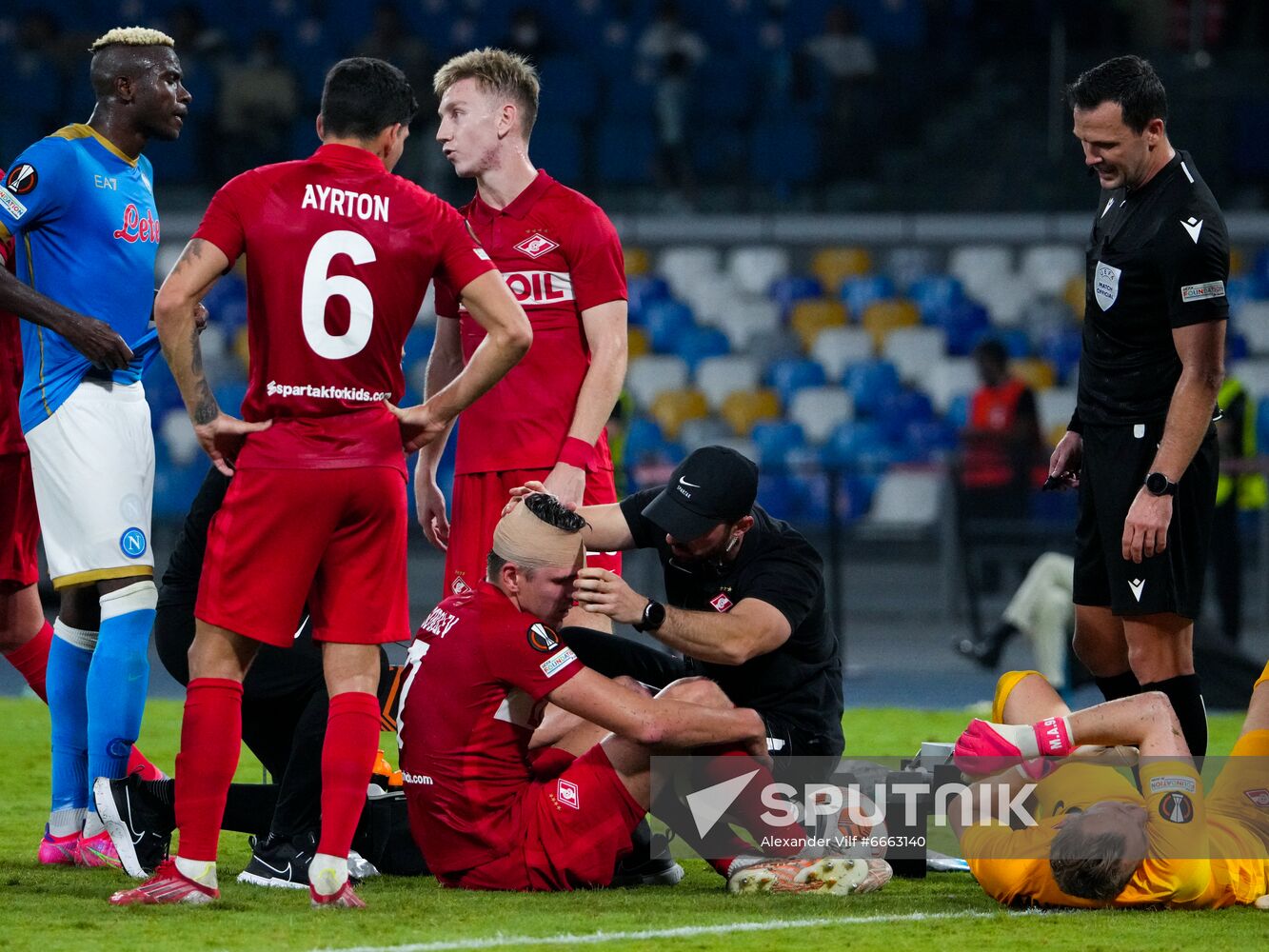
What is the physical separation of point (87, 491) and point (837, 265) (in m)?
11.2

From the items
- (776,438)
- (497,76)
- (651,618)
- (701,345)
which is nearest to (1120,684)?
(651,618)

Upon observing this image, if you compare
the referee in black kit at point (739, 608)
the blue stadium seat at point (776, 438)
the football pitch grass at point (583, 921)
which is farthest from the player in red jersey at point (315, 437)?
the blue stadium seat at point (776, 438)

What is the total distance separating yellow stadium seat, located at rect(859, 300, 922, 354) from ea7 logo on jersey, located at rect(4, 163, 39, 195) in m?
10.7

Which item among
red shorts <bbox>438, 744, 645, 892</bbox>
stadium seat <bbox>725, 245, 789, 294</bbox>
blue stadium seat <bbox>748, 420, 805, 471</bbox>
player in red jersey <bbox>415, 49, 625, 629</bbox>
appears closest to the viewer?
red shorts <bbox>438, 744, 645, 892</bbox>

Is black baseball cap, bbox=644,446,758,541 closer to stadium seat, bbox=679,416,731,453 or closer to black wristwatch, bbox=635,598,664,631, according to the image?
black wristwatch, bbox=635,598,664,631

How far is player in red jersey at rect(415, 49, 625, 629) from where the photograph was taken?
16.5 ft

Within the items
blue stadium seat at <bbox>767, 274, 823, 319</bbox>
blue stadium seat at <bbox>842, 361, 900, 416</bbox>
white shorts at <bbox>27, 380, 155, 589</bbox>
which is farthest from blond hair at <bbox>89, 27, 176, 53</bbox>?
blue stadium seat at <bbox>767, 274, 823, 319</bbox>

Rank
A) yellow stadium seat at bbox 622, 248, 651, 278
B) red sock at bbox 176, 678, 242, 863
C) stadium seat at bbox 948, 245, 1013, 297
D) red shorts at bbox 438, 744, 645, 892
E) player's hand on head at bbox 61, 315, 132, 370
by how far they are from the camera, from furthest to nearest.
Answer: yellow stadium seat at bbox 622, 248, 651, 278, stadium seat at bbox 948, 245, 1013, 297, player's hand on head at bbox 61, 315, 132, 370, red shorts at bbox 438, 744, 645, 892, red sock at bbox 176, 678, 242, 863

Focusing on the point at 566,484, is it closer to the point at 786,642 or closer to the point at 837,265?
the point at 786,642

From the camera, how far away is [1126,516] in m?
4.66

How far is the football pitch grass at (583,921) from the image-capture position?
12.2ft

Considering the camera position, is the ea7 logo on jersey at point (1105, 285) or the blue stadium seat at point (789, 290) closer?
the ea7 logo on jersey at point (1105, 285)

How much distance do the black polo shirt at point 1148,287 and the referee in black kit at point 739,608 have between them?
96 cm

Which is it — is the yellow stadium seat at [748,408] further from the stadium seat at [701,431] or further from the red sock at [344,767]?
the red sock at [344,767]
